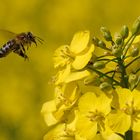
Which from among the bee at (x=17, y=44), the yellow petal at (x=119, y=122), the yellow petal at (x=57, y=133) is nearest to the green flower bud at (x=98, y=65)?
the yellow petal at (x=119, y=122)

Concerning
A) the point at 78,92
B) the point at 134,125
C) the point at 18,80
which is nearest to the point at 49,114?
the point at 78,92

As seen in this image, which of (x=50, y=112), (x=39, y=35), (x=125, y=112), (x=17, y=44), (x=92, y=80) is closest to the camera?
(x=125, y=112)

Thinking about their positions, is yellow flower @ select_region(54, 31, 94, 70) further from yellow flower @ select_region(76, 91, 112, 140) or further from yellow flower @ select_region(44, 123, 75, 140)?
yellow flower @ select_region(44, 123, 75, 140)

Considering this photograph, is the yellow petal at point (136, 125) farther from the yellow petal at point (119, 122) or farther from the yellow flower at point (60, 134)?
the yellow flower at point (60, 134)

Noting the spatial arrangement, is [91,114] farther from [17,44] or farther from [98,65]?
[17,44]

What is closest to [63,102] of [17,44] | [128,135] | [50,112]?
[50,112]

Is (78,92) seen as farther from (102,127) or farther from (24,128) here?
(24,128)

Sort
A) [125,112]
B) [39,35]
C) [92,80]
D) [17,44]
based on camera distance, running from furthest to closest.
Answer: [39,35] → [17,44] → [92,80] → [125,112]
